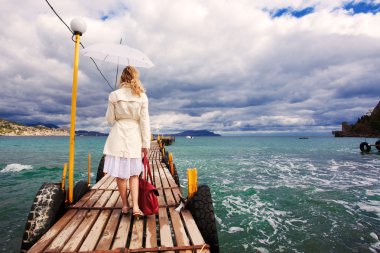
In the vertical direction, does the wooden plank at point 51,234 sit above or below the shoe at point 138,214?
below

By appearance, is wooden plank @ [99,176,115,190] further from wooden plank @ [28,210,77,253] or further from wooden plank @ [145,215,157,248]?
wooden plank @ [145,215,157,248]

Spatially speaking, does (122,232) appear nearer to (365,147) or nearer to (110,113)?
(110,113)

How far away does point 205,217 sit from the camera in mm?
4375

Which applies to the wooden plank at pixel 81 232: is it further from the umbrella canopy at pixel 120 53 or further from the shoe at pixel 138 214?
the umbrella canopy at pixel 120 53

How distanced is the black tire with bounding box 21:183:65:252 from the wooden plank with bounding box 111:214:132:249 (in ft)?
4.37

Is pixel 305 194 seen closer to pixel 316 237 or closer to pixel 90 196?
pixel 316 237

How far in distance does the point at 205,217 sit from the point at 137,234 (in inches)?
56.7

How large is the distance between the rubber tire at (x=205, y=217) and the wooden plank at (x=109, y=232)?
5.08 feet

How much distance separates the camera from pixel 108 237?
3482mm

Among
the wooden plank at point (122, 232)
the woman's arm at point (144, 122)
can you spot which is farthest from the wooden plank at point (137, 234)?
the woman's arm at point (144, 122)

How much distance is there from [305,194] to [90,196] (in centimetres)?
1087

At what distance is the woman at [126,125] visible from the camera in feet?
12.3

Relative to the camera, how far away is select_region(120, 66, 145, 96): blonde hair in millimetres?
3750

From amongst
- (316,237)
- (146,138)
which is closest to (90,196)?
(146,138)
